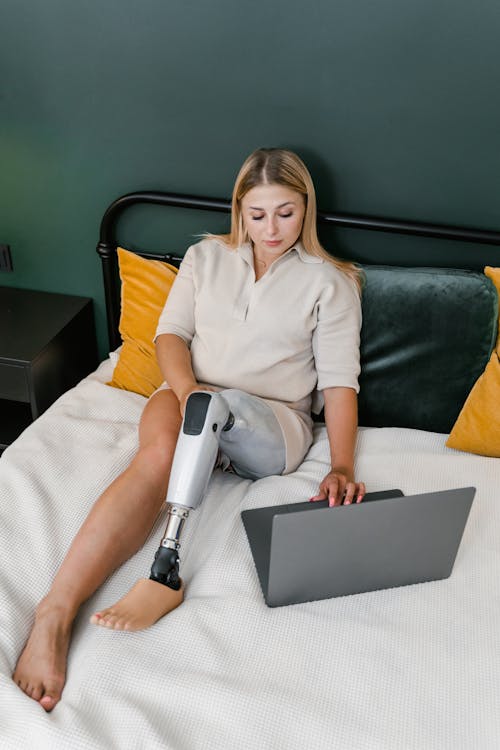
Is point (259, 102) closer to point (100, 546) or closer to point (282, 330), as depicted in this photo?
point (282, 330)

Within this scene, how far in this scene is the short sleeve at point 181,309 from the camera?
5.19 feet

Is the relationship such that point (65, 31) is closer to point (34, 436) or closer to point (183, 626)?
point (34, 436)

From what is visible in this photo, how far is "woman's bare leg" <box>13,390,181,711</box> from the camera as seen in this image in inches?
40.0

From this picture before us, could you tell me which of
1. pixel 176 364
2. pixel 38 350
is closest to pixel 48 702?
pixel 176 364

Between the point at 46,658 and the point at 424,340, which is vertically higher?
the point at 424,340

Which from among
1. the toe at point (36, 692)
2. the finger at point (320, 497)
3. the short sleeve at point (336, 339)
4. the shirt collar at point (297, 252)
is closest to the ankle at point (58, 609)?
the toe at point (36, 692)

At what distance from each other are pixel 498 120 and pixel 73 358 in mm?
1222

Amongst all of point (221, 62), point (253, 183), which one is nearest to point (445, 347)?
point (253, 183)

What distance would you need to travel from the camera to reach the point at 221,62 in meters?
1.62

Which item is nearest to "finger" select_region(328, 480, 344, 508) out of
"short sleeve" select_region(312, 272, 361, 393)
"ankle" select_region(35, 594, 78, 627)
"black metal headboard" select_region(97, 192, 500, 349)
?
"short sleeve" select_region(312, 272, 361, 393)

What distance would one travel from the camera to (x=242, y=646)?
1.05 meters

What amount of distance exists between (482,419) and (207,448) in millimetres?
620

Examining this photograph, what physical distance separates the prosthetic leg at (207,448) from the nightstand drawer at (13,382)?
64 cm

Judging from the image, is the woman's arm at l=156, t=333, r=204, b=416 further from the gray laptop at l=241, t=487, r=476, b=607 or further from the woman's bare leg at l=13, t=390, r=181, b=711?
the gray laptop at l=241, t=487, r=476, b=607
